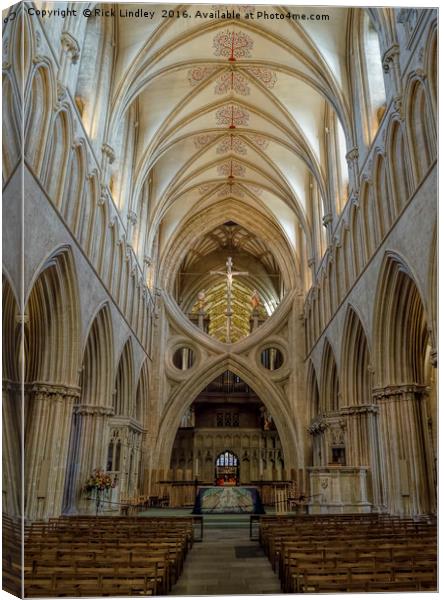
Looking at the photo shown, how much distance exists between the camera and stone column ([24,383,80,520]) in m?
12.7

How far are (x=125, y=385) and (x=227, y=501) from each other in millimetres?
7537

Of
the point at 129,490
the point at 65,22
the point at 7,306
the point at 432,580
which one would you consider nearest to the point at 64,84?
the point at 65,22

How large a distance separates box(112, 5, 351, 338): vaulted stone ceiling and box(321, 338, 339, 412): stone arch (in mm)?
5942

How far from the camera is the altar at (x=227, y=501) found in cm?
1680

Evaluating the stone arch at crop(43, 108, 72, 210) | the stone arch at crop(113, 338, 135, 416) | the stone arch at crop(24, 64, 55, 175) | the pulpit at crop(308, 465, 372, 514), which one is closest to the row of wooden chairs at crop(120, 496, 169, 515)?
the stone arch at crop(113, 338, 135, 416)

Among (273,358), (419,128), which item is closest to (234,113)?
(419,128)

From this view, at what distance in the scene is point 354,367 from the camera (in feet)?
63.1

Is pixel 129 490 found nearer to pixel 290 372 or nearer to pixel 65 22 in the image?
pixel 290 372

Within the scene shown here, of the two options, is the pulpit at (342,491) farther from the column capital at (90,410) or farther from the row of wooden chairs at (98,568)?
the row of wooden chairs at (98,568)

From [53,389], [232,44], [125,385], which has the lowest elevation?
[53,389]

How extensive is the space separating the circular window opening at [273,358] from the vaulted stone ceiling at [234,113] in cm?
512

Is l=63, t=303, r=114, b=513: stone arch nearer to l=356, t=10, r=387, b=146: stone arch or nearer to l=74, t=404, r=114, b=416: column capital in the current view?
l=74, t=404, r=114, b=416: column capital

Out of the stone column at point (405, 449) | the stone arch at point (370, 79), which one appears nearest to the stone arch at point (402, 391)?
the stone column at point (405, 449)

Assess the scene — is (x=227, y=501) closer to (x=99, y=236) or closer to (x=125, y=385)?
(x=125, y=385)
